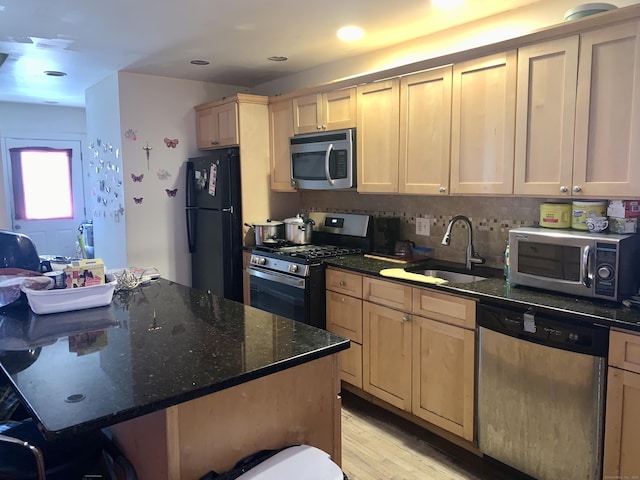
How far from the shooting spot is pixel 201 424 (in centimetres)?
135

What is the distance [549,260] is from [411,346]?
2.97ft

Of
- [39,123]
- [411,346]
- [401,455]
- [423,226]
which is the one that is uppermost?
[39,123]

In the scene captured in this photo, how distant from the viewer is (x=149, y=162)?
4.39 meters

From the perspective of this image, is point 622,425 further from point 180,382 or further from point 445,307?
point 180,382

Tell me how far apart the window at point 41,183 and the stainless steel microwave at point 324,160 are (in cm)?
418

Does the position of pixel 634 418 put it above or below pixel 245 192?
below

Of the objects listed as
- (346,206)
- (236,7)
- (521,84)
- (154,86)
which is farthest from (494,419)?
(154,86)

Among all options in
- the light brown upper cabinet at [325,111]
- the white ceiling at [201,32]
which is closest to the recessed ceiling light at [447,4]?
the white ceiling at [201,32]

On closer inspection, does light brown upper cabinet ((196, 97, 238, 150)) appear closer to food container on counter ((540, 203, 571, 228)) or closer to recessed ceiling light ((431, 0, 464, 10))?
recessed ceiling light ((431, 0, 464, 10))

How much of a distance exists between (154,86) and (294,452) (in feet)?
12.6

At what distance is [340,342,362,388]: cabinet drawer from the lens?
3.16 metres

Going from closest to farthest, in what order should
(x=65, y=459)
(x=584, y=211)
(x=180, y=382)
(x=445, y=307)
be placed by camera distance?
(x=180, y=382), (x=65, y=459), (x=584, y=211), (x=445, y=307)

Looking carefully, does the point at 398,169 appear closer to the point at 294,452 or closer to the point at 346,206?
the point at 346,206

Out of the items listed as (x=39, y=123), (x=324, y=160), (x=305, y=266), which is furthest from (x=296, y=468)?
(x=39, y=123)
